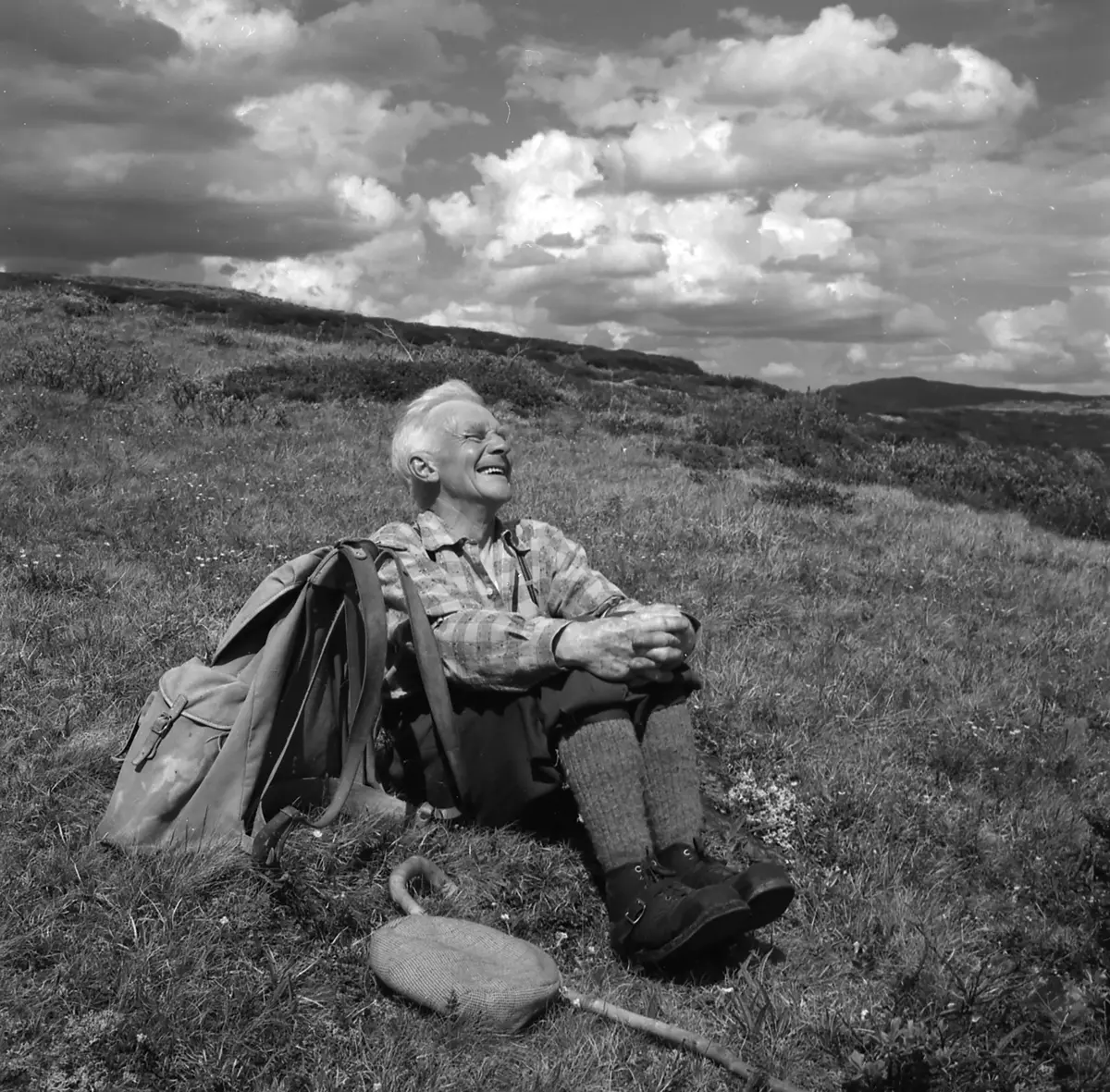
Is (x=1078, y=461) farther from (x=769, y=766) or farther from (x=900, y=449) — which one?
(x=769, y=766)

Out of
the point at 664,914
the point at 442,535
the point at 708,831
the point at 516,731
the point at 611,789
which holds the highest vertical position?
the point at 442,535

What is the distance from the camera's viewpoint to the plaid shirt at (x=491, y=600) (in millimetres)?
3887

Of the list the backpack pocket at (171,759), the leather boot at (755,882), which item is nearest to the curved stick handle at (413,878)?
the backpack pocket at (171,759)

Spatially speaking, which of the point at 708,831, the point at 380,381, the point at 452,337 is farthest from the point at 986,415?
the point at 708,831

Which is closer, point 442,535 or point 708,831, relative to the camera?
point 442,535

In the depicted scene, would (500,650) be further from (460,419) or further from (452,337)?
(452,337)

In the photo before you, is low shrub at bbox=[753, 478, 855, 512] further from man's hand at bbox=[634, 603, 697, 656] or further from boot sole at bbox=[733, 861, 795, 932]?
boot sole at bbox=[733, 861, 795, 932]

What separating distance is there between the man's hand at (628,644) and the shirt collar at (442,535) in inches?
35.0

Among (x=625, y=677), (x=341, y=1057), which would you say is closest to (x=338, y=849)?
(x=341, y=1057)

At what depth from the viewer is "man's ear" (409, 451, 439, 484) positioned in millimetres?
4641

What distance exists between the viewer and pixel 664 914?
137 inches

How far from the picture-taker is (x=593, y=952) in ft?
12.4

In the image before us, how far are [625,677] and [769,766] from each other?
168cm

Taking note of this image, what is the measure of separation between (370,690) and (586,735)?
775 mm
